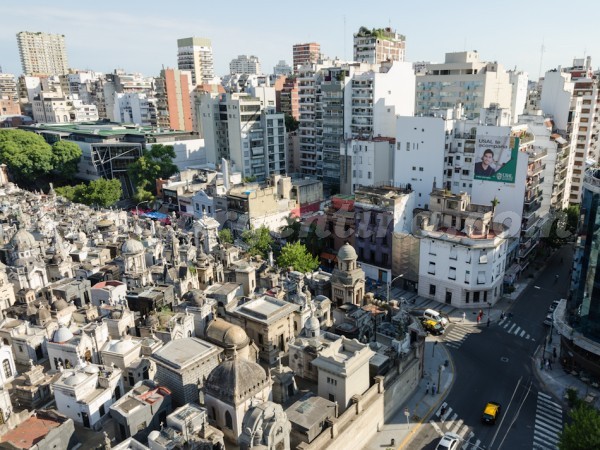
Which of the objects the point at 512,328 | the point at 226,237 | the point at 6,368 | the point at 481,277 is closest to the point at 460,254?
the point at 481,277

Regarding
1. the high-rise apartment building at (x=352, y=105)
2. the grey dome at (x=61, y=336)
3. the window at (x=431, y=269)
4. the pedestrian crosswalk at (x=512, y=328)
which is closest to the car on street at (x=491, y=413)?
the pedestrian crosswalk at (x=512, y=328)

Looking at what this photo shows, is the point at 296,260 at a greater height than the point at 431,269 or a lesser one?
greater

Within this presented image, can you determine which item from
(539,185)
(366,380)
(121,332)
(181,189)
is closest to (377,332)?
(366,380)

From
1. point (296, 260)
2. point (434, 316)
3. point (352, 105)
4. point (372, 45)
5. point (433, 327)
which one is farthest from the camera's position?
point (372, 45)

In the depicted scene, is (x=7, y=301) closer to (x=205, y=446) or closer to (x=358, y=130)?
(x=205, y=446)

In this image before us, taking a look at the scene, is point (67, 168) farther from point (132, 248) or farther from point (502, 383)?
point (502, 383)

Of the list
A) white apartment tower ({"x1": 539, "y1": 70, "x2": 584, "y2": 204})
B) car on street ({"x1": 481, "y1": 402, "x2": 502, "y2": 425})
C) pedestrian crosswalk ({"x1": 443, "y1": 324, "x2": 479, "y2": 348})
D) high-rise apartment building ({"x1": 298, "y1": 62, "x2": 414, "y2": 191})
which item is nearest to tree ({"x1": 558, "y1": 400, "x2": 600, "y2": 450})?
car on street ({"x1": 481, "y1": 402, "x2": 502, "y2": 425})
